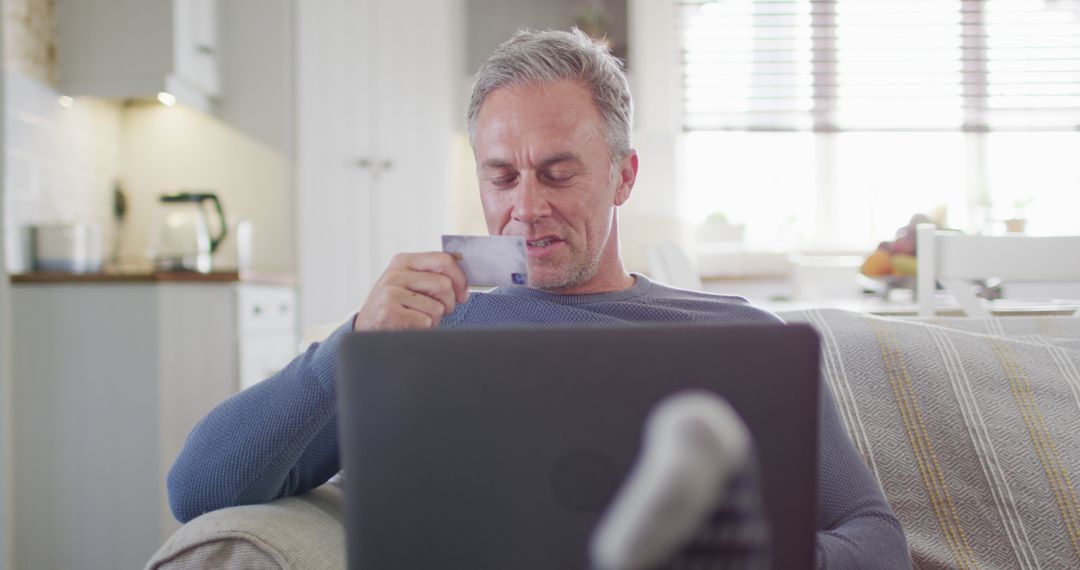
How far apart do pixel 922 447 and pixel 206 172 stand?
2915 mm

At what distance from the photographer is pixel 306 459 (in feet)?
3.96

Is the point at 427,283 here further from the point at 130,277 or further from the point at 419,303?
the point at 130,277

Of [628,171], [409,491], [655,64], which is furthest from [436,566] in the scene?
[655,64]

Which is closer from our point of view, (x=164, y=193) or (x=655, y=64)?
(x=164, y=193)

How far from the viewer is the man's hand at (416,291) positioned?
1.03 meters

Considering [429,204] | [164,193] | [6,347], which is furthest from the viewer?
[429,204]

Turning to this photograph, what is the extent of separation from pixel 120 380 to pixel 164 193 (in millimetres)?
1020

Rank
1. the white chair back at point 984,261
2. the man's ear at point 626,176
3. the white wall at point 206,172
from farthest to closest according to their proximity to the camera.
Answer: the white wall at point 206,172 < the white chair back at point 984,261 < the man's ear at point 626,176

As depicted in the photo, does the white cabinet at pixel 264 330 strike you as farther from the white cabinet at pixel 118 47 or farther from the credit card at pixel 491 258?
the credit card at pixel 491 258

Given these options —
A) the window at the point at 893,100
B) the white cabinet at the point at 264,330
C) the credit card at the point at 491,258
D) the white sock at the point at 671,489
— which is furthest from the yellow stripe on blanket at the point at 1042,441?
the window at the point at 893,100

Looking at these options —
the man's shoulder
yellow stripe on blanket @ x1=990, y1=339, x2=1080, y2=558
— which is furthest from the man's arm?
yellow stripe on blanket @ x1=990, y1=339, x2=1080, y2=558

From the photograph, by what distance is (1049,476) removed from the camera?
4.58ft

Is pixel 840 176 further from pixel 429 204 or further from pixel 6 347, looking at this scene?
pixel 6 347

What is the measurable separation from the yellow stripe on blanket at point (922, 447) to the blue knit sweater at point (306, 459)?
279 mm
